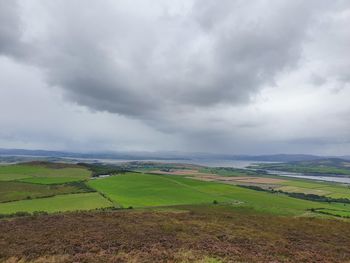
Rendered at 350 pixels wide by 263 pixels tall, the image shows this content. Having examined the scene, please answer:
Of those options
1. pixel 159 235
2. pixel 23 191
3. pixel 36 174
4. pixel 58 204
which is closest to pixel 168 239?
pixel 159 235

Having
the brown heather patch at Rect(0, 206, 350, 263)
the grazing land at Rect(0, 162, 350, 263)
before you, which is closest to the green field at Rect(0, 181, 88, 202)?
the grazing land at Rect(0, 162, 350, 263)

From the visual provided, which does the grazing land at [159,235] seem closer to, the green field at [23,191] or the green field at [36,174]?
the green field at [23,191]

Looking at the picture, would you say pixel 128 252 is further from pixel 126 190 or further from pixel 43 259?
pixel 126 190

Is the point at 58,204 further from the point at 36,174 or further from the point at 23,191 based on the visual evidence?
the point at 36,174

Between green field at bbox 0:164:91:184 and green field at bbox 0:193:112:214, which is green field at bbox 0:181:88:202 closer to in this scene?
green field at bbox 0:193:112:214

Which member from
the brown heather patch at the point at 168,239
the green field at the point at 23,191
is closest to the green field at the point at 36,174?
the green field at the point at 23,191

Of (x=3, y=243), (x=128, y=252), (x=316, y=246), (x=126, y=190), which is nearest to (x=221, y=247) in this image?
(x=128, y=252)
